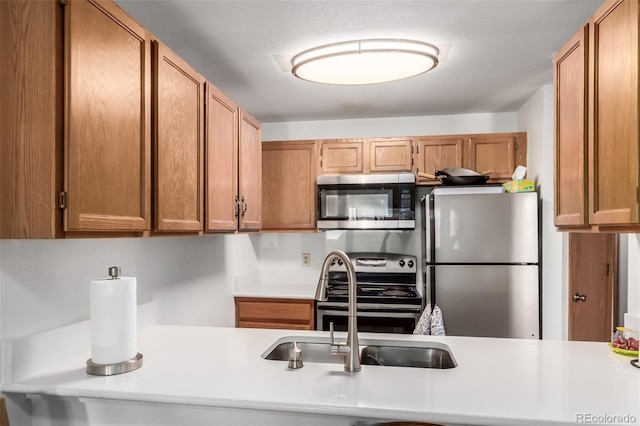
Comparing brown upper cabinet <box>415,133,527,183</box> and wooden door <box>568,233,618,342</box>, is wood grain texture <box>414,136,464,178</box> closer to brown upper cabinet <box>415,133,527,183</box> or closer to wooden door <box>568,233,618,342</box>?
brown upper cabinet <box>415,133,527,183</box>

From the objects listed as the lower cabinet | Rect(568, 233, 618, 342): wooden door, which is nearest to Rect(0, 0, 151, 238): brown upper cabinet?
the lower cabinet

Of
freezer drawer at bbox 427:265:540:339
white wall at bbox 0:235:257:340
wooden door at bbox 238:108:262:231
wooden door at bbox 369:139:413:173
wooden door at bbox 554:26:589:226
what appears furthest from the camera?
wooden door at bbox 369:139:413:173

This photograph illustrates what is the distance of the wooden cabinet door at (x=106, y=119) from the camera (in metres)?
1.20

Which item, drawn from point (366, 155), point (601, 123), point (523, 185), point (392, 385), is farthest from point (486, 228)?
point (392, 385)

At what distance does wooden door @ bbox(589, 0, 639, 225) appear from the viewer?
123cm

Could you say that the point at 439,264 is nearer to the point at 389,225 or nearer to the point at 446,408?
the point at 389,225

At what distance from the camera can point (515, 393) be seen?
1.30 metres

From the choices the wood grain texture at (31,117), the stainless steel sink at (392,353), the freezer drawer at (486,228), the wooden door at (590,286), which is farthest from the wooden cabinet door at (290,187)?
the wood grain texture at (31,117)

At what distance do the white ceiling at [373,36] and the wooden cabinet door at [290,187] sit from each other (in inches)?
24.3

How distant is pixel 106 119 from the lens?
134 cm

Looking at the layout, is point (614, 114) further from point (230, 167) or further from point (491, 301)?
point (491, 301)

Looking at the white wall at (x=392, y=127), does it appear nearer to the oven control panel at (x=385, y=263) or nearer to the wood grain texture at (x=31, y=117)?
the oven control panel at (x=385, y=263)

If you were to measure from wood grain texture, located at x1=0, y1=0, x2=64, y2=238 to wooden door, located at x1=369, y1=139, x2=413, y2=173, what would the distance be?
2.62 meters
